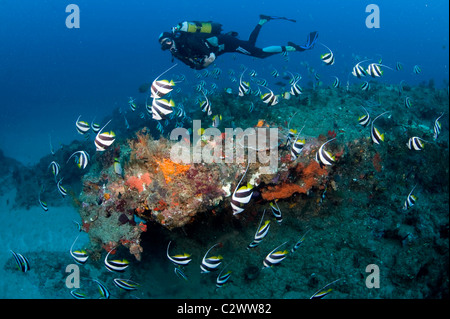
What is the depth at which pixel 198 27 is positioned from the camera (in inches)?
331

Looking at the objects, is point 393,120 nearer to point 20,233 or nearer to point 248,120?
point 248,120

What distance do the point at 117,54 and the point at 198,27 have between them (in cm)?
8155

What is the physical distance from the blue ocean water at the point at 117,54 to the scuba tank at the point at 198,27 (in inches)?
244

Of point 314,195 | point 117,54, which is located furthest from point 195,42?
point 117,54

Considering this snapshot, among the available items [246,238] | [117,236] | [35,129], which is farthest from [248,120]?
[35,129]

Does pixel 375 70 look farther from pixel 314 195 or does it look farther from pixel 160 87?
pixel 160 87

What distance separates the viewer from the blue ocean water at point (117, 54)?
22284 millimetres

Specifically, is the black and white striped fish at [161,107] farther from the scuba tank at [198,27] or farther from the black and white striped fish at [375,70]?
the scuba tank at [198,27]

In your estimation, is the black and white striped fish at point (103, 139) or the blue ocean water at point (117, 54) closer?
the black and white striped fish at point (103, 139)

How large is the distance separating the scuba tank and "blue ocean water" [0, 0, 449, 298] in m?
6.19

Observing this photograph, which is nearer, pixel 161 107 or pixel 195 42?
pixel 161 107

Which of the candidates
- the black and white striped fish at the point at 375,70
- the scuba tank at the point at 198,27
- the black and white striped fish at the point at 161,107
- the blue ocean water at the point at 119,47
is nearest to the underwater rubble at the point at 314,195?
the black and white striped fish at the point at 161,107

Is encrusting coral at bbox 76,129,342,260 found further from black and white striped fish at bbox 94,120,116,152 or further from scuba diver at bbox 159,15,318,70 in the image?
scuba diver at bbox 159,15,318,70

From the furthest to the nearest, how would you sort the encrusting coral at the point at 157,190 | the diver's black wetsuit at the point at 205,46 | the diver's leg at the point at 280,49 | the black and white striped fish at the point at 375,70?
the diver's leg at the point at 280,49
the diver's black wetsuit at the point at 205,46
the black and white striped fish at the point at 375,70
the encrusting coral at the point at 157,190
